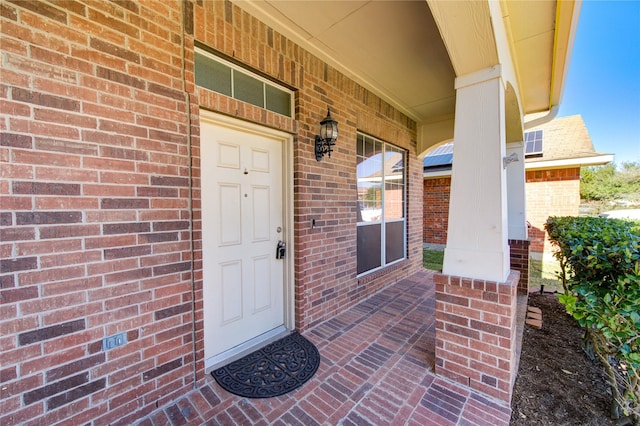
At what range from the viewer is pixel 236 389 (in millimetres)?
1976

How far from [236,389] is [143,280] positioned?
43.8 inches

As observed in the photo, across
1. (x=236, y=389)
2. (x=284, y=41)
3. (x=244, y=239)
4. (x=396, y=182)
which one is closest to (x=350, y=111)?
(x=284, y=41)

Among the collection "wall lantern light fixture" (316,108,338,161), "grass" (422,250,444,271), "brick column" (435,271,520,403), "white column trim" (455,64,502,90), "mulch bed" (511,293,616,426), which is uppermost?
"white column trim" (455,64,502,90)

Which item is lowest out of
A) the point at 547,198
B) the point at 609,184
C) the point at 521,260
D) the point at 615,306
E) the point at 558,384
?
the point at 558,384

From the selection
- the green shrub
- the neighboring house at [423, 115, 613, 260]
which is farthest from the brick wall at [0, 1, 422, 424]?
the neighboring house at [423, 115, 613, 260]

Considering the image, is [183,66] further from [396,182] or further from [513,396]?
[396,182]

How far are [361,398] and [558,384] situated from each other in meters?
1.66

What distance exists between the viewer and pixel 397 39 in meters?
2.65

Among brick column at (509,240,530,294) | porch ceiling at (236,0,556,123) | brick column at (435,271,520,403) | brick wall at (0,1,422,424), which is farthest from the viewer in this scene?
brick column at (509,240,530,294)

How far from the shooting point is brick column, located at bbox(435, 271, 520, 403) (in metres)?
1.86

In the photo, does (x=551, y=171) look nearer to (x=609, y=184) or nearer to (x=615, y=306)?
(x=615, y=306)

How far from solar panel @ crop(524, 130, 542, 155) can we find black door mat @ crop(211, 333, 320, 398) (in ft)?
26.9

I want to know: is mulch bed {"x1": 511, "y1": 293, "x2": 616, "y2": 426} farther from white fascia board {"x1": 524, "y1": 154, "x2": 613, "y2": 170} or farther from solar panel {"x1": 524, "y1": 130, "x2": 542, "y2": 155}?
solar panel {"x1": 524, "y1": 130, "x2": 542, "y2": 155}

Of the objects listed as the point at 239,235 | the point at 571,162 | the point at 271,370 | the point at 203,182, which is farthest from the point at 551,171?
the point at 203,182
